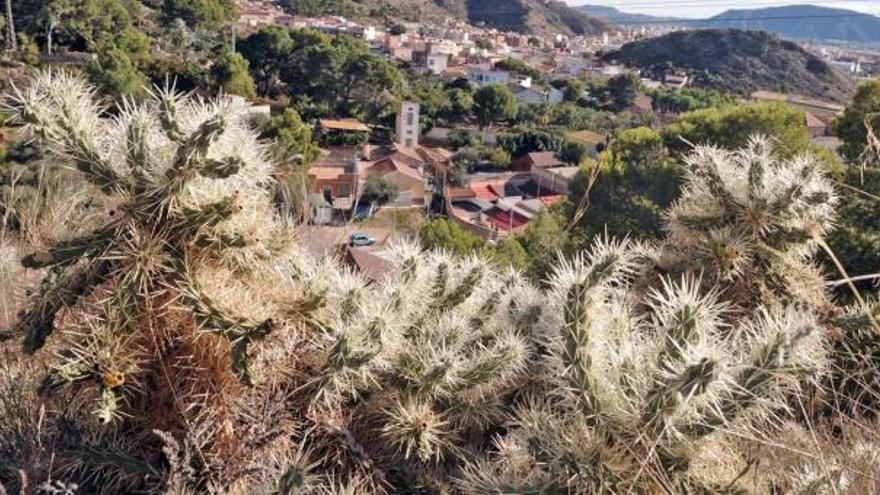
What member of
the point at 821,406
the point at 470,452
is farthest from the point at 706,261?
the point at 470,452

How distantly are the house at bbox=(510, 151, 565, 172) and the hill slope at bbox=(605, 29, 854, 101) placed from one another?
34214mm

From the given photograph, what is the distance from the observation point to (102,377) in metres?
1.89

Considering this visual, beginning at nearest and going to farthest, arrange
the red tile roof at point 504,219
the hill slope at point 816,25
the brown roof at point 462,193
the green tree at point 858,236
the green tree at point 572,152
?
1. the green tree at point 858,236
2. the red tile roof at point 504,219
3. the brown roof at point 462,193
4. the green tree at point 572,152
5. the hill slope at point 816,25

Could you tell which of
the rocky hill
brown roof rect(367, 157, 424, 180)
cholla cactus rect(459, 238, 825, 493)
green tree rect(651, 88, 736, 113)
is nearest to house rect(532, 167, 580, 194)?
brown roof rect(367, 157, 424, 180)

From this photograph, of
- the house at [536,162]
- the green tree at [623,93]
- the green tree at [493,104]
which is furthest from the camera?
the green tree at [623,93]

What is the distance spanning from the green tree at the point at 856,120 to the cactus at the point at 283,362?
734 cm

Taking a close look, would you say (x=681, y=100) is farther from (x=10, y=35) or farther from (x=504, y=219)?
(x=10, y=35)

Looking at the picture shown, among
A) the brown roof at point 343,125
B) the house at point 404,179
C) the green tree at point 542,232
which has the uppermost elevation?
the green tree at point 542,232

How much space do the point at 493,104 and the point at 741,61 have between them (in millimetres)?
40293

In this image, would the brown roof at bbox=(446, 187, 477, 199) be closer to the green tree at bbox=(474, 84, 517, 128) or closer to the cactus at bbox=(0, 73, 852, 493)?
the green tree at bbox=(474, 84, 517, 128)

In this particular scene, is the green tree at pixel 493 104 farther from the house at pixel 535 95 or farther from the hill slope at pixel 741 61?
the hill slope at pixel 741 61

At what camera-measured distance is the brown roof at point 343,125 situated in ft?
97.4

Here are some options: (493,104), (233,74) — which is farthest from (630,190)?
(493,104)

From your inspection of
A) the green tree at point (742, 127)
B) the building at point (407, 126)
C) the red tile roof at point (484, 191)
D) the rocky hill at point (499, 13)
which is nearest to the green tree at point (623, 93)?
the building at point (407, 126)
